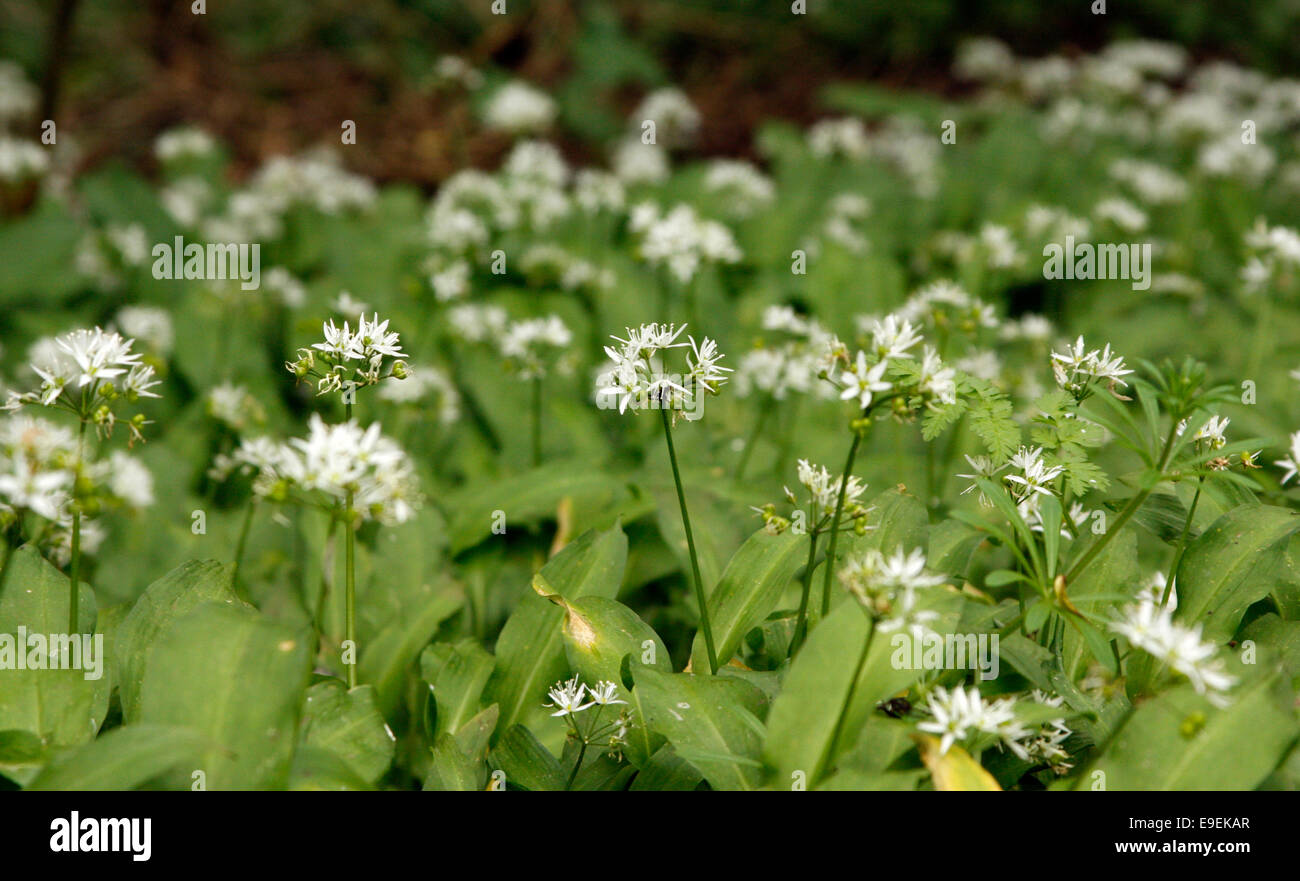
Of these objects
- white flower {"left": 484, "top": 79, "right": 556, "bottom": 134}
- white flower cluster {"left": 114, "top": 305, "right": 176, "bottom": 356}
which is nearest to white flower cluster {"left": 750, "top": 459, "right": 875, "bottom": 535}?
white flower cluster {"left": 114, "top": 305, "right": 176, "bottom": 356}

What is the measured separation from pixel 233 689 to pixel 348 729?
0.29 meters

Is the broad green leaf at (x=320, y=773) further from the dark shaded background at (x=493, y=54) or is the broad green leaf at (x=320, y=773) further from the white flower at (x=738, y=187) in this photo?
the dark shaded background at (x=493, y=54)

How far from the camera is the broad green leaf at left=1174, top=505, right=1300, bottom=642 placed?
227 cm

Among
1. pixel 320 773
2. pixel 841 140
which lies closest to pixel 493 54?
pixel 841 140

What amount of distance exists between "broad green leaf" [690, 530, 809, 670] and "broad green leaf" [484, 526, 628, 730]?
269 millimetres

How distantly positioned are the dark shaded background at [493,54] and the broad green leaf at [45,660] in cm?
574

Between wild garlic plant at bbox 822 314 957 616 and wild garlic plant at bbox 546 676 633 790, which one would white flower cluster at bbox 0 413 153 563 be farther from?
wild garlic plant at bbox 822 314 957 616

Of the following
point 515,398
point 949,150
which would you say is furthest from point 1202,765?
point 949,150

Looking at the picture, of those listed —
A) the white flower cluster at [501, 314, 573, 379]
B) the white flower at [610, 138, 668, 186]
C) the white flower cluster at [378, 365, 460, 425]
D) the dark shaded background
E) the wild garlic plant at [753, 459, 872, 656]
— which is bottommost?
the wild garlic plant at [753, 459, 872, 656]

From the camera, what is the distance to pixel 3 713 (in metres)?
2.05

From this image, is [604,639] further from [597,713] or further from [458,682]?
[458,682]

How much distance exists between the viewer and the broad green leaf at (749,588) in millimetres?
2377

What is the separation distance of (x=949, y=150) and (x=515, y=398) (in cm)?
412
